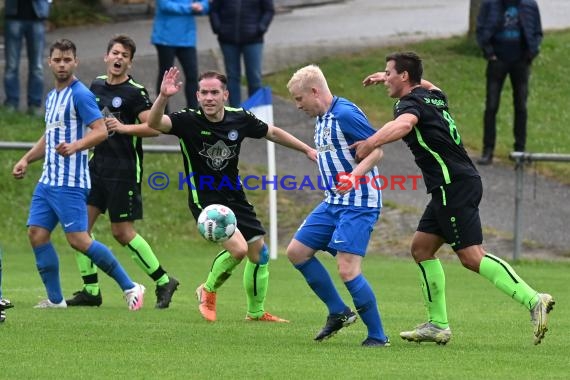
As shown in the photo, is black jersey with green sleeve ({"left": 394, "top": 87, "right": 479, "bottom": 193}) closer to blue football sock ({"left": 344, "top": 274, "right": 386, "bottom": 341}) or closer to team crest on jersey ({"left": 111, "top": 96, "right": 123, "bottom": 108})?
blue football sock ({"left": 344, "top": 274, "right": 386, "bottom": 341})

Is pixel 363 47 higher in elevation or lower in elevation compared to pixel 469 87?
higher

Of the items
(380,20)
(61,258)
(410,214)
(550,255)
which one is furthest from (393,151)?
(380,20)

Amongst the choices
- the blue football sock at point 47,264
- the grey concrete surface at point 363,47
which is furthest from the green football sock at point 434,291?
the grey concrete surface at point 363,47

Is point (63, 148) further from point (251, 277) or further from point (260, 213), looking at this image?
point (260, 213)

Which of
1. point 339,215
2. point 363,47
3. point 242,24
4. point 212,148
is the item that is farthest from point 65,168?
point 363,47

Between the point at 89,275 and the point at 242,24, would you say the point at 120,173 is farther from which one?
the point at 242,24

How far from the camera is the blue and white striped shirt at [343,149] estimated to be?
34.0 feet

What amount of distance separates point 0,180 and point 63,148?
8582mm

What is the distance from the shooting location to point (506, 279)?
402 inches

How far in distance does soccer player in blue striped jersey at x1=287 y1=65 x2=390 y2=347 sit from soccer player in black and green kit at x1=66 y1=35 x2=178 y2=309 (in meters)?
2.53

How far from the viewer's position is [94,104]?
12125mm

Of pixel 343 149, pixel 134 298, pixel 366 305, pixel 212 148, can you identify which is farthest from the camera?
pixel 134 298

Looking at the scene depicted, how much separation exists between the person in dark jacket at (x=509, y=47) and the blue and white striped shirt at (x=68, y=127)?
→ 953 cm

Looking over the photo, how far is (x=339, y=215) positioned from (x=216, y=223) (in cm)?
127
